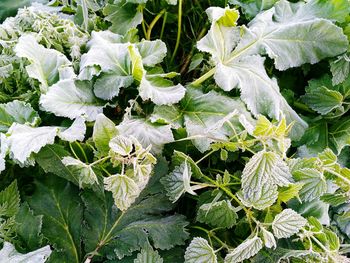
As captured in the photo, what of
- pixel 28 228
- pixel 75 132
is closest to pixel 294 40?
pixel 75 132

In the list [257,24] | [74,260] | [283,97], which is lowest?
[74,260]

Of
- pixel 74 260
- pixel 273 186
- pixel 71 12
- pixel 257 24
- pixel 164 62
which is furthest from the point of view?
pixel 71 12

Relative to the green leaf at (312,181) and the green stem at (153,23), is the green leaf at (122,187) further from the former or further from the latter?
the green stem at (153,23)

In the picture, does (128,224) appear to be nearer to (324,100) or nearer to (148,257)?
(148,257)

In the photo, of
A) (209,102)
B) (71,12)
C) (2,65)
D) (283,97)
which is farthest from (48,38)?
(283,97)

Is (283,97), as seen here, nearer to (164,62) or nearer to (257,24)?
(257,24)
